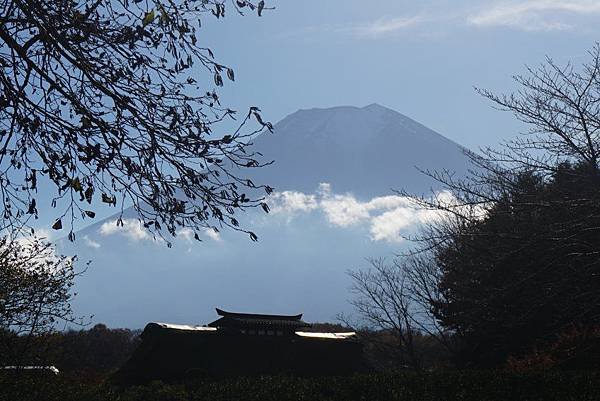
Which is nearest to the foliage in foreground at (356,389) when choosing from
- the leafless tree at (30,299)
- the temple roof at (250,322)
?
the leafless tree at (30,299)

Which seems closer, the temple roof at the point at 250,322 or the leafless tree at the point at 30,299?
the leafless tree at the point at 30,299

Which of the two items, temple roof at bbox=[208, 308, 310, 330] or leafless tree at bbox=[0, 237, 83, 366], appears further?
temple roof at bbox=[208, 308, 310, 330]

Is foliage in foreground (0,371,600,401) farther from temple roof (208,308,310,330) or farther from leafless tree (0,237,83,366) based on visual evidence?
temple roof (208,308,310,330)

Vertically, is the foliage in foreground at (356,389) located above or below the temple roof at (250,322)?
below

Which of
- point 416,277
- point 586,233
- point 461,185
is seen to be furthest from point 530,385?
point 416,277

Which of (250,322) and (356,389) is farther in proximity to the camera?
(250,322)

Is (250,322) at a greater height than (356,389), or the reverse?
(250,322)

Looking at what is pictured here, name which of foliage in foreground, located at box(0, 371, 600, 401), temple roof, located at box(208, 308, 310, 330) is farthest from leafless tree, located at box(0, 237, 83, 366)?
temple roof, located at box(208, 308, 310, 330)

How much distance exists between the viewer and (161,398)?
38.2 feet

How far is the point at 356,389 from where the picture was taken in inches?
487

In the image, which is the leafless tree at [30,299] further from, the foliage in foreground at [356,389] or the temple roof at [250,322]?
the temple roof at [250,322]

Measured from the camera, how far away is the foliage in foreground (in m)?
11.2

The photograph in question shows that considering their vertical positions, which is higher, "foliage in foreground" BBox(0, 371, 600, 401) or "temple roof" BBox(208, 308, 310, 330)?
"temple roof" BBox(208, 308, 310, 330)

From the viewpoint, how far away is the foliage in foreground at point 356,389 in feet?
36.9
